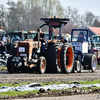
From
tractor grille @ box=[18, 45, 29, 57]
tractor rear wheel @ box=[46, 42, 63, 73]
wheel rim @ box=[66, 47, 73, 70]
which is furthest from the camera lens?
wheel rim @ box=[66, 47, 73, 70]

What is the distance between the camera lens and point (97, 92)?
8367mm

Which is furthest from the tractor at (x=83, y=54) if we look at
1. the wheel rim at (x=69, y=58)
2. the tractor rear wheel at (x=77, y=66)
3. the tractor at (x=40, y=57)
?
Result: the tractor at (x=40, y=57)

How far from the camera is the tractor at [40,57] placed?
13.9m

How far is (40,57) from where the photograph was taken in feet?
45.9

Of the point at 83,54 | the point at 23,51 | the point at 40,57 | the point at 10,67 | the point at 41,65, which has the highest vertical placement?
the point at 23,51

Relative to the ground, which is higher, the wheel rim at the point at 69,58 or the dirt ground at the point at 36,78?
the wheel rim at the point at 69,58

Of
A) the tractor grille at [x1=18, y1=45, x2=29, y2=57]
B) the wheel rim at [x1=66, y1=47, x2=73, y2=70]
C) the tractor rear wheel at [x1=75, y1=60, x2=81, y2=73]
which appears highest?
the tractor grille at [x1=18, y1=45, x2=29, y2=57]

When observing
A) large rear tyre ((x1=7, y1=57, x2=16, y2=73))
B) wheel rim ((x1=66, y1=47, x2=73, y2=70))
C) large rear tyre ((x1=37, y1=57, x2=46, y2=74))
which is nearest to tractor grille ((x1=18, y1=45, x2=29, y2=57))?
large rear tyre ((x1=7, y1=57, x2=16, y2=73))

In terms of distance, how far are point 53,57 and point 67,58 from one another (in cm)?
158

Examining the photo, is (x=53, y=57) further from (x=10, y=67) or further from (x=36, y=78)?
(x=36, y=78)

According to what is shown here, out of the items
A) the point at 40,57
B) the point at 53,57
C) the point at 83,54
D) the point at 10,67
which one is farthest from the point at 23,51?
the point at 83,54

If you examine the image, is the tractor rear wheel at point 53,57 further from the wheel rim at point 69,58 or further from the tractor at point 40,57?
the wheel rim at point 69,58

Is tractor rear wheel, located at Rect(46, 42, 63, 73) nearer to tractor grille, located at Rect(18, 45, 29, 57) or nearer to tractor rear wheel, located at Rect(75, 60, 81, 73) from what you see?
tractor grille, located at Rect(18, 45, 29, 57)

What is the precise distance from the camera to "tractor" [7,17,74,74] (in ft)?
45.5
